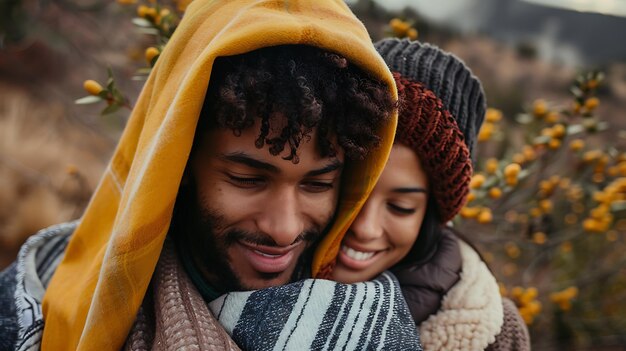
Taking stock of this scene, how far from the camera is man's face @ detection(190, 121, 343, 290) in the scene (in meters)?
1.22

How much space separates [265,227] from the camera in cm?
126

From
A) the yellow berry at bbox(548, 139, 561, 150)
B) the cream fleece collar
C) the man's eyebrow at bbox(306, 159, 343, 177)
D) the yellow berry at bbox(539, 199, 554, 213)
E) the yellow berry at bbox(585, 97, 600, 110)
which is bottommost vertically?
the yellow berry at bbox(539, 199, 554, 213)

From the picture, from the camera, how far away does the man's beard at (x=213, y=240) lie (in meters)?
1.29

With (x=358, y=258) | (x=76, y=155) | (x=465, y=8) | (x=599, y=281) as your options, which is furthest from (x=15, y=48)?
(x=465, y=8)

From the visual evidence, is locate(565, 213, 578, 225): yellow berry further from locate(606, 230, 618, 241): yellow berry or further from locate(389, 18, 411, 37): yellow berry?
locate(389, 18, 411, 37): yellow berry

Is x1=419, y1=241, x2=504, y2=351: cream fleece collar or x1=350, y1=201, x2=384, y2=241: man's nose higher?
x1=350, y1=201, x2=384, y2=241: man's nose

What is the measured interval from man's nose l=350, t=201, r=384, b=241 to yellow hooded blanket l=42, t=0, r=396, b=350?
0.08 meters

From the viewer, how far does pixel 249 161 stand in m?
1.20

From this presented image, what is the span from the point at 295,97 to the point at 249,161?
184 mm

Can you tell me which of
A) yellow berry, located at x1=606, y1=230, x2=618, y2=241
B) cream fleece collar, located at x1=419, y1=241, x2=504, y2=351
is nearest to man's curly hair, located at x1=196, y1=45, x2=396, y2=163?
cream fleece collar, located at x1=419, y1=241, x2=504, y2=351

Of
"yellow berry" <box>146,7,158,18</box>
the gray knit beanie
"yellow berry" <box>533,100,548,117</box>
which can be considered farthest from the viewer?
"yellow berry" <box>533,100,548,117</box>

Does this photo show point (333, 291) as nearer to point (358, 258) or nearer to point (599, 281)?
point (358, 258)

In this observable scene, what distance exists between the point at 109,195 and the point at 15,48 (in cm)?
516

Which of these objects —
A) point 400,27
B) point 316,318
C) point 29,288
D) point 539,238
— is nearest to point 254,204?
point 316,318
